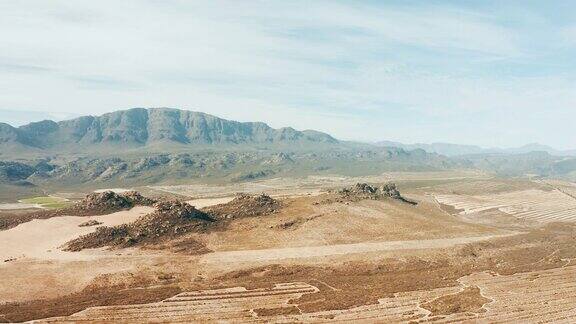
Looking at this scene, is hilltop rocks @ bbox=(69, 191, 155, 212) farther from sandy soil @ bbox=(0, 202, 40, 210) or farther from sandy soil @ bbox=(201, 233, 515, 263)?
sandy soil @ bbox=(0, 202, 40, 210)

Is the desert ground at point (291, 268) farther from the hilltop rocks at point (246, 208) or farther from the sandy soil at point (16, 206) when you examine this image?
the sandy soil at point (16, 206)

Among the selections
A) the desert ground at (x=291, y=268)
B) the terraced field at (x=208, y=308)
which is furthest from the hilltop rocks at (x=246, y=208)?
the terraced field at (x=208, y=308)

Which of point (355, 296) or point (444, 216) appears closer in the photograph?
point (355, 296)

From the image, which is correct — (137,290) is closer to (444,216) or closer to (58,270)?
(58,270)

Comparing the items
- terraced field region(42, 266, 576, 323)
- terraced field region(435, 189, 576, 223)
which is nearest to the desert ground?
terraced field region(42, 266, 576, 323)

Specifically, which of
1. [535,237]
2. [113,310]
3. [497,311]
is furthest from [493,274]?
[113,310]

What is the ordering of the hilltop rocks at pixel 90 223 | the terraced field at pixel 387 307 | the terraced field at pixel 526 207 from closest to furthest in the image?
the terraced field at pixel 387 307
the hilltop rocks at pixel 90 223
the terraced field at pixel 526 207
